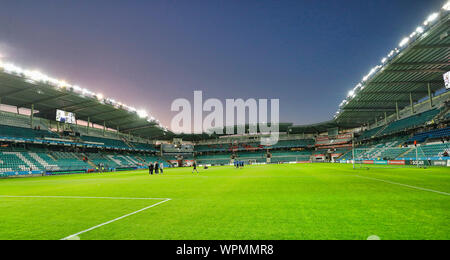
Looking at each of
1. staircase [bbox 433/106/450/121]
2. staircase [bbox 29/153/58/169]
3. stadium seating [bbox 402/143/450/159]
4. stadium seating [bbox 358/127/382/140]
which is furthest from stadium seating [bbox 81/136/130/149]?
staircase [bbox 433/106/450/121]

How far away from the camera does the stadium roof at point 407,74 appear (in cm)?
2436

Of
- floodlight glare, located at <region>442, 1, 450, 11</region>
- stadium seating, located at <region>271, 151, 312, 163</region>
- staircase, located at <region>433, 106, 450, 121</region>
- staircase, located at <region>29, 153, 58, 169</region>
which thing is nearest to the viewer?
floodlight glare, located at <region>442, 1, 450, 11</region>

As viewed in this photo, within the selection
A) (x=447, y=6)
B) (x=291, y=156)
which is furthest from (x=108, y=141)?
(x=447, y=6)

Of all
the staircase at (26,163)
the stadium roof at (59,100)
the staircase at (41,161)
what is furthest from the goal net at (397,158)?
the staircase at (26,163)

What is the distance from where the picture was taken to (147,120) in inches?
2335

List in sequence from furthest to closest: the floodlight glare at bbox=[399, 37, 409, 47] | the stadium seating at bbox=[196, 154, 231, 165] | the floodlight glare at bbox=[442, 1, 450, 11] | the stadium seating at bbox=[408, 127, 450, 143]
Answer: the stadium seating at bbox=[196, 154, 231, 165]
the stadium seating at bbox=[408, 127, 450, 143]
the floodlight glare at bbox=[399, 37, 409, 47]
the floodlight glare at bbox=[442, 1, 450, 11]

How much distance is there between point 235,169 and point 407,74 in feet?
108

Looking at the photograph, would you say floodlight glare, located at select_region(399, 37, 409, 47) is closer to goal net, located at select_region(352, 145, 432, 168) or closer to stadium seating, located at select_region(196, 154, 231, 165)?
goal net, located at select_region(352, 145, 432, 168)

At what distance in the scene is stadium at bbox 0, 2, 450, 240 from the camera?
4.29 meters

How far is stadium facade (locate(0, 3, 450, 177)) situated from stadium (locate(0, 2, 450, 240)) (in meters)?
0.25
